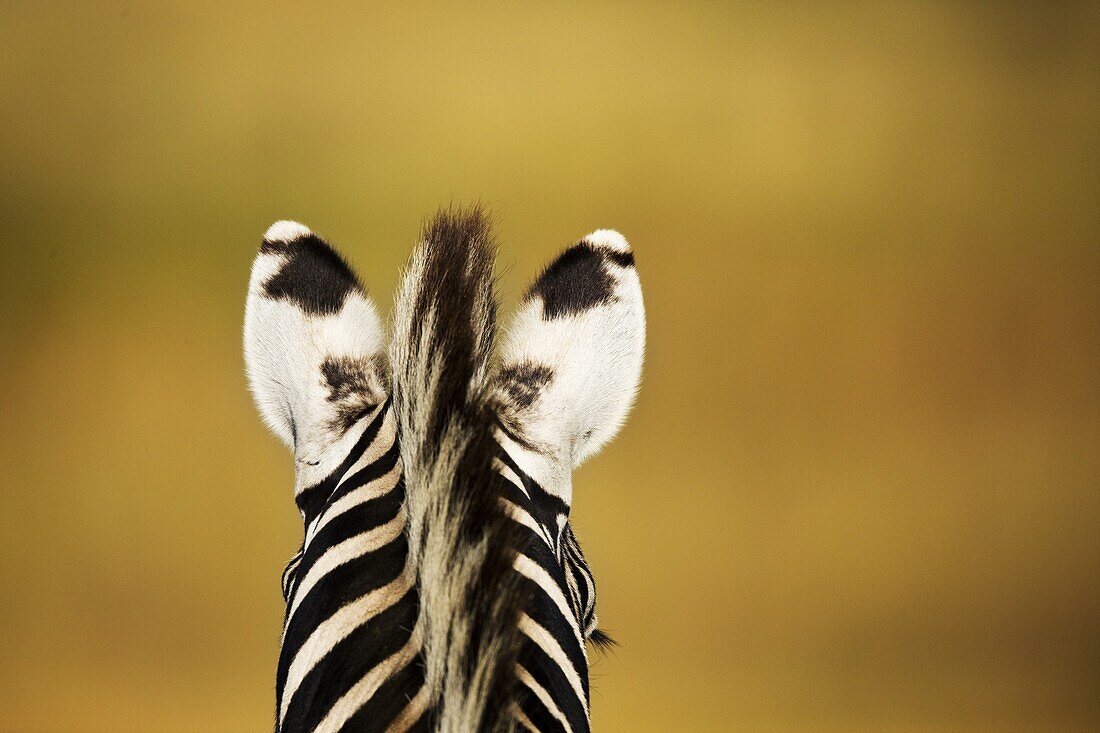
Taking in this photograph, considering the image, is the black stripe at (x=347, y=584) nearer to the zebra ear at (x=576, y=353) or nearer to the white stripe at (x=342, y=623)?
the white stripe at (x=342, y=623)

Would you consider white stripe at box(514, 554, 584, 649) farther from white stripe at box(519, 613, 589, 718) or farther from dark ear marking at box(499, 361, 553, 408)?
dark ear marking at box(499, 361, 553, 408)

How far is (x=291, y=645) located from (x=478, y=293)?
0.94 feet

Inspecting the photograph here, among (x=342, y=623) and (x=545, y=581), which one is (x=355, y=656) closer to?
(x=342, y=623)

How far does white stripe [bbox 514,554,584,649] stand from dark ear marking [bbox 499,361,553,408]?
168 mm

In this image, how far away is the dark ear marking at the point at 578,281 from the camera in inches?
33.5

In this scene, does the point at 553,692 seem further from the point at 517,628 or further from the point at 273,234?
the point at 273,234

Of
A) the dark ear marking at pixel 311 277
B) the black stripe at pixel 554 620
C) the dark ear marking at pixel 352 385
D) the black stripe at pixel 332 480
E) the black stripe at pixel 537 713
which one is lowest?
the black stripe at pixel 537 713

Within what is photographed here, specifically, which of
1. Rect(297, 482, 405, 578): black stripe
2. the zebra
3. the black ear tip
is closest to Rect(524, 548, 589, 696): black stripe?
the zebra

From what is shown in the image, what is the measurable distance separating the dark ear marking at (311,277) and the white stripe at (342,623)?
320mm

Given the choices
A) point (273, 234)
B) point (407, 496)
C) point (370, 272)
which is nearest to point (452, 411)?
point (407, 496)

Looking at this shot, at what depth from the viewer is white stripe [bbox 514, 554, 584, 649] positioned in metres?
0.65

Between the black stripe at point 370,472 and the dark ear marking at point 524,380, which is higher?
the dark ear marking at point 524,380

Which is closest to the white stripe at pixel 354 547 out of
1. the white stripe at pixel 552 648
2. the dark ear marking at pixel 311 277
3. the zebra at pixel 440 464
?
the zebra at pixel 440 464

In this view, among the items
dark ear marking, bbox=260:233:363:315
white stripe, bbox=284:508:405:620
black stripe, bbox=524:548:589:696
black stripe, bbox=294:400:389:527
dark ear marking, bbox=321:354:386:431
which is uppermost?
dark ear marking, bbox=260:233:363:315
